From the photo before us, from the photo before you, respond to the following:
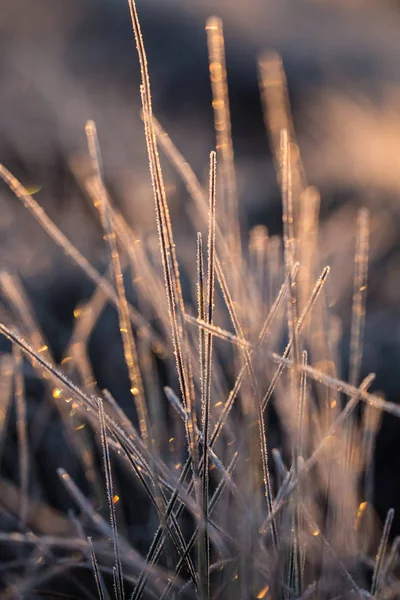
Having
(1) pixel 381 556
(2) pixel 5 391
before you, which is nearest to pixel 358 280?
(1) pixel 381 556

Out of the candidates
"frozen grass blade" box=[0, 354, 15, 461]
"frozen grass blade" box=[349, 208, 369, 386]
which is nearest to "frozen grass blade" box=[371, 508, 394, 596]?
"frozen grass blade" box=[349, 208, 369, 386]

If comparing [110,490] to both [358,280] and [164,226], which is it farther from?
[358,280]

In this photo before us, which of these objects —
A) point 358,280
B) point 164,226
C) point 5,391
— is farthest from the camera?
point 5,391

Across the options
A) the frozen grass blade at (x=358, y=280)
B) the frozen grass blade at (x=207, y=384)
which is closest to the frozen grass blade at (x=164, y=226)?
the frozen grass blade at (x=207, y=384)

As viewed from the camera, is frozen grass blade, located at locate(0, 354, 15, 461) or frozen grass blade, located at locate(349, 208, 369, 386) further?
frozen grass blade, located at locate(0, 354, 15, 461)

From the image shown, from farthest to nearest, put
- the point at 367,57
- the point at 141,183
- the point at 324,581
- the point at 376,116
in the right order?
the point at 367,57 < the point at 376,116 < the point at 141,183 < the point at 324,581

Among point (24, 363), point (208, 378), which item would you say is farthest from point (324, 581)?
point (24, 363)

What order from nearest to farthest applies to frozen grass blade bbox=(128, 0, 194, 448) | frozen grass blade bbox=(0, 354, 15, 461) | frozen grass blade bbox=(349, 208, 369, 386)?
1. frozen grass blade bbox=(128, 0, 194, 448)
2. frozen grass blade bbox=(349, 208, 369, 386)
3. frozen grass blade bbox=(0, 354, 15, 461)

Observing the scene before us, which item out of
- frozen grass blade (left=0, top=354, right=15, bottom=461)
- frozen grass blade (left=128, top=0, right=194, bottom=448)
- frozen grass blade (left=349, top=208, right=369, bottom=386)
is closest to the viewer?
frozen grass blade (left=128, top=0, right=194, bottom=448)

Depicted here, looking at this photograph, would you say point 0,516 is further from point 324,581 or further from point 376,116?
point 376,116

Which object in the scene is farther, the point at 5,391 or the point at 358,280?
the point at 5,391

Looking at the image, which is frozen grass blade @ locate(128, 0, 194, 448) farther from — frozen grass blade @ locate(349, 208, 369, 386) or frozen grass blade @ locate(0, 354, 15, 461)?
frozen grass blade @ locate(0, 354, 15, 461)
